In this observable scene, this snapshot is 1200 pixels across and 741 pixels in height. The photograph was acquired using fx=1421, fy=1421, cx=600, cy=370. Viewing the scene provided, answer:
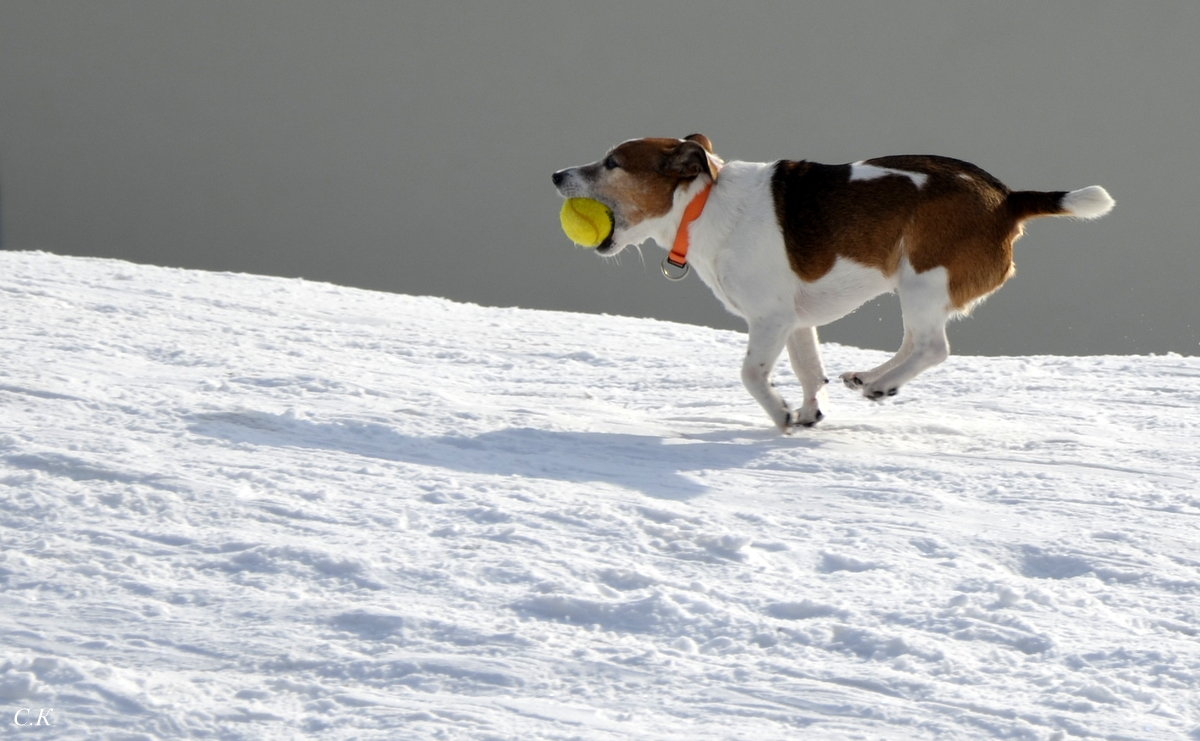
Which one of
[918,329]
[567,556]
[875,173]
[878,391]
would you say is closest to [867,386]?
[878,391]

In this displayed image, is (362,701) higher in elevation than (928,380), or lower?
lower

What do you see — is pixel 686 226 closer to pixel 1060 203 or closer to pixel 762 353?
pixel 762 353

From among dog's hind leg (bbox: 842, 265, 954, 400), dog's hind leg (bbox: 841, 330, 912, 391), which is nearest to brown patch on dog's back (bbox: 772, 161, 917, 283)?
dog's hind leg (bbox: 842, 265, 954, 400)

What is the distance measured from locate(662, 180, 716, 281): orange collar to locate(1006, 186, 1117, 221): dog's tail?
962 millimetres

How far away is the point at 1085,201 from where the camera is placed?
4.51m

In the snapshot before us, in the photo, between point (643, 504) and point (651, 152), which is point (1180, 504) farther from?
point (651, 152)

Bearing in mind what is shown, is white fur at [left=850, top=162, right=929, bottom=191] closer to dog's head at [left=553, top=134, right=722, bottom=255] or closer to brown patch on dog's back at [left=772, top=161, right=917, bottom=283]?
brown patch on dog's back at [left=772, top=161, right=917, bottom=283]

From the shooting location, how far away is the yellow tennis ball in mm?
4695

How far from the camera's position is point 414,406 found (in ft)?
15.7

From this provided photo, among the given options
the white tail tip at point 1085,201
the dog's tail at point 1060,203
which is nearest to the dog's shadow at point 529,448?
the dog's tail at point 1060,203

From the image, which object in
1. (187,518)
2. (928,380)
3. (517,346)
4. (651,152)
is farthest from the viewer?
(517,346)

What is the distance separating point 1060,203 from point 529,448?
72.7 inches

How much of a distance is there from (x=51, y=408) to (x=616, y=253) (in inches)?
73.3

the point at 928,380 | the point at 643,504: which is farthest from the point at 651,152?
the point at 928,380
